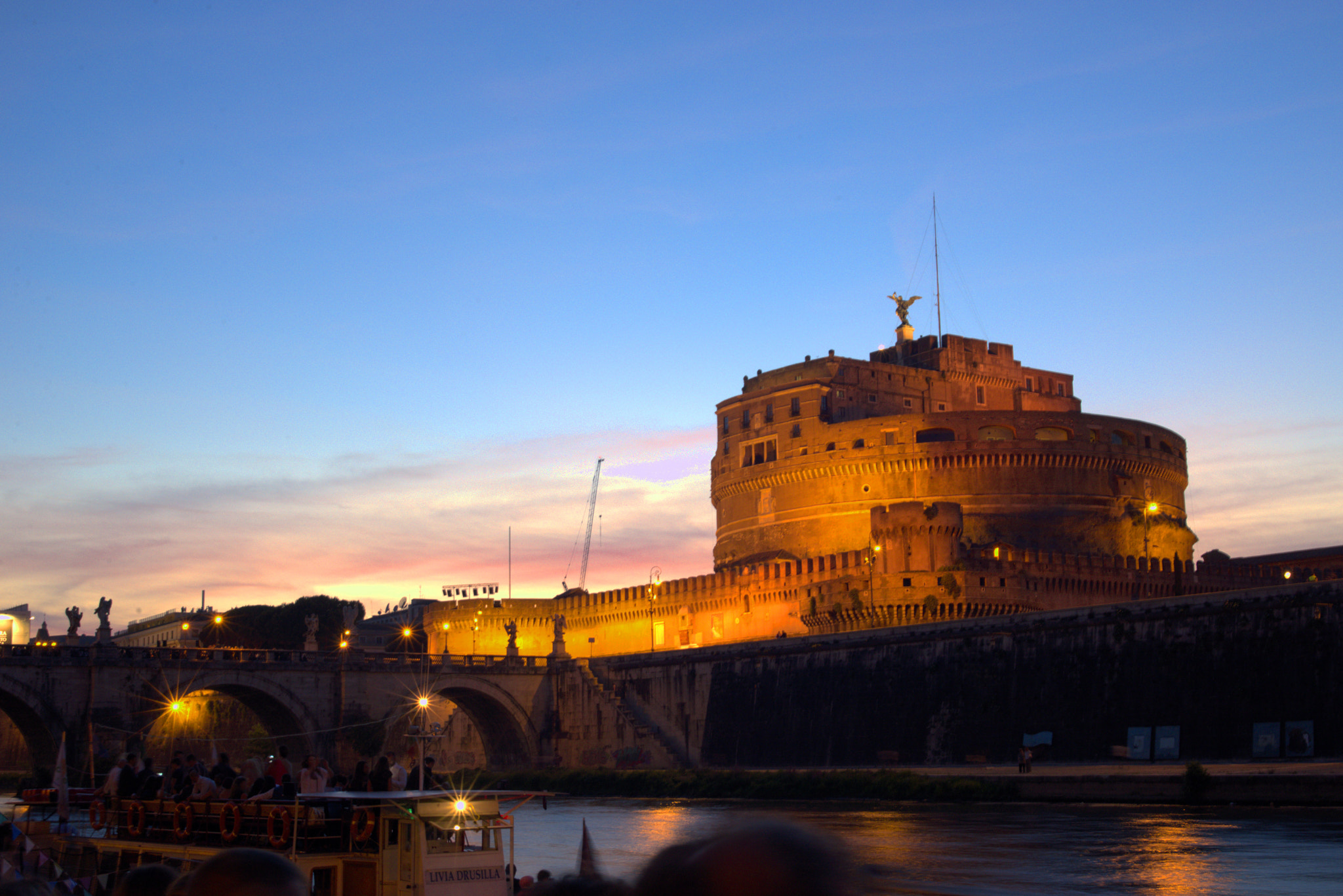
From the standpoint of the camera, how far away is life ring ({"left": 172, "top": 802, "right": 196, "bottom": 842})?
19828 millimetres

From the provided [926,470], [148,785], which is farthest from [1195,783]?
[926,470]

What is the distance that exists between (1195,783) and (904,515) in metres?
28.4

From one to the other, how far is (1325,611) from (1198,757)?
5.29 meters

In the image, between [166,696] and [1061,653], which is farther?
[166,696]

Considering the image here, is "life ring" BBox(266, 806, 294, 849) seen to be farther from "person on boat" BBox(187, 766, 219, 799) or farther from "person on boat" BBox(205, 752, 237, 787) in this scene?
"person on boat" BBox(205, 752, 237, 787)

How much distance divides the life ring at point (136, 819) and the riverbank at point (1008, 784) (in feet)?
68.5

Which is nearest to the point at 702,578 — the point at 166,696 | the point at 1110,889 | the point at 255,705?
the point at 255,705

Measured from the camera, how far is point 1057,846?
2742 centimetres

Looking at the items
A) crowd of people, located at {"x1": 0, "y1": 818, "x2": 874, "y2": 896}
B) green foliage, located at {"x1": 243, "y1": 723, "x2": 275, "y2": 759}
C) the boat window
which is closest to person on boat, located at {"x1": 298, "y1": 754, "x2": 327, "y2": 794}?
the boat window

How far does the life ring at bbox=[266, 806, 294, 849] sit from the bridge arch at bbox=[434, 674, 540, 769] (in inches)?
1688

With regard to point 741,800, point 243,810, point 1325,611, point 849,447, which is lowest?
point 741,800

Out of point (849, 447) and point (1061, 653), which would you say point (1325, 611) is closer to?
point (1061, 653)

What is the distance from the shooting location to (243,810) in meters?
19.3

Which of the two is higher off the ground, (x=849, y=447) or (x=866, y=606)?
(x=849, y=447)
